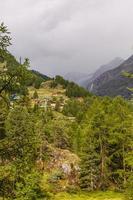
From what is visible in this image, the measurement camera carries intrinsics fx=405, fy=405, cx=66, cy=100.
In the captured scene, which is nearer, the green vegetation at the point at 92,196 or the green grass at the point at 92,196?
the green grass at the point at 92,196

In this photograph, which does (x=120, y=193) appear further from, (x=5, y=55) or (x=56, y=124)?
(x=5, y=55)

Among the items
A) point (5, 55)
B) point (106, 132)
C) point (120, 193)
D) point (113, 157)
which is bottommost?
point (120, 193)

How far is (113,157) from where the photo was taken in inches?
3270

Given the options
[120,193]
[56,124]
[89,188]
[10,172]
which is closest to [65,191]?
[89,188]

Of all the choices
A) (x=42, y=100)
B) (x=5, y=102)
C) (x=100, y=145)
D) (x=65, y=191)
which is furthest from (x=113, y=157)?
(x=42, y=100)

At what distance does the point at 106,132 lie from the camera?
7956 centimetres

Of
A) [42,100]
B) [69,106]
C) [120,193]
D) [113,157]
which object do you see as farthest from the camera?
[42,100]

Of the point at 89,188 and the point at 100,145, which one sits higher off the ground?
the point at 100,145

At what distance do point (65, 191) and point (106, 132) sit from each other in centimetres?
1393

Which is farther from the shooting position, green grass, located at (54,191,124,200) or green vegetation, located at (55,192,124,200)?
green vegetation, located at (55,192,124,200)

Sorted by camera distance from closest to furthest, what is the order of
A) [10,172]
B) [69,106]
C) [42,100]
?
[10,172] < [69,106] < [42,100]

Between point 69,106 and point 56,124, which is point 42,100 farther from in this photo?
point 56,124

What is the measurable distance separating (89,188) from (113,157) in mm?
9341

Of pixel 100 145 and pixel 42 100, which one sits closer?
pixel 100 145
